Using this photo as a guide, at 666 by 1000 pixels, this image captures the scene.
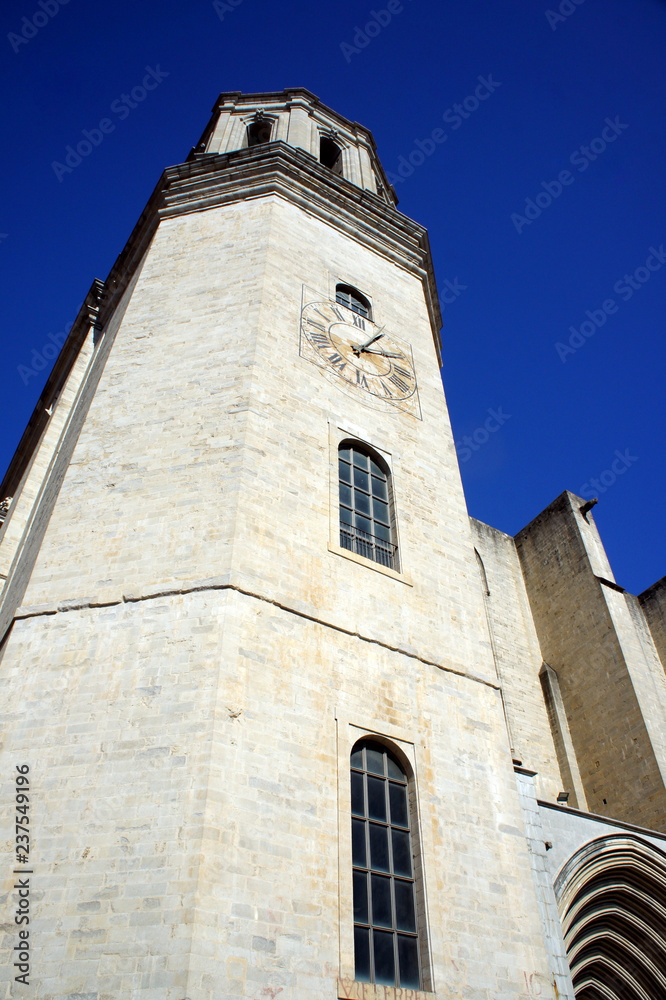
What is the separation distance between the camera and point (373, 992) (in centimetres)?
598

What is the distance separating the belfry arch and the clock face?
6.47 meters

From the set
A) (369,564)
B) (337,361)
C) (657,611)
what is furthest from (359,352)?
(657,611)

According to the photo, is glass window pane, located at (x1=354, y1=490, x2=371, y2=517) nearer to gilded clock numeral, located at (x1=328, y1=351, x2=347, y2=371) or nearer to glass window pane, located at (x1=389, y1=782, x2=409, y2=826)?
gilded clock numeral, located at (x1=328, y1=351, x2=347, y2=371)

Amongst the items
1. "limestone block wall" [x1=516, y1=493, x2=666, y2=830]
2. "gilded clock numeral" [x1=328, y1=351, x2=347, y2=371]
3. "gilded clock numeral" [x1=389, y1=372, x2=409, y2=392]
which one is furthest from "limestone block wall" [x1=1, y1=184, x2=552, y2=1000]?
"limestone block wall" [x1=516, y1=493, x2=666, y2=830]

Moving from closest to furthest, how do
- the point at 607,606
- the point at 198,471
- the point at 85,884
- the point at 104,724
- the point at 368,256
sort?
the point at 85,884
the point at 104,724
the point at 198,471
the point at 368,256
the point at 607,606

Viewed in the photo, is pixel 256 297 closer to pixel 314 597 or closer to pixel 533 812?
pixel 314 597

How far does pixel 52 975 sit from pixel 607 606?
1221 cm

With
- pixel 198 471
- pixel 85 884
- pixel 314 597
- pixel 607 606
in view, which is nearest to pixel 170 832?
pixel 85 884

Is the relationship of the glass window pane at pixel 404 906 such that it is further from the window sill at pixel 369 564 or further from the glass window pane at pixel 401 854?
the window sill at pixel 369 564

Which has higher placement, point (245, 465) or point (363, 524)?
point (363, 524)

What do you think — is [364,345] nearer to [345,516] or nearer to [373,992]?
[345,516]

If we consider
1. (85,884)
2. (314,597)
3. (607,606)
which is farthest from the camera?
(607,606)

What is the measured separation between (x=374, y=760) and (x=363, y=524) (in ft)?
9.68

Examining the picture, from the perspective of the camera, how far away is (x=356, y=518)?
9.41 m
